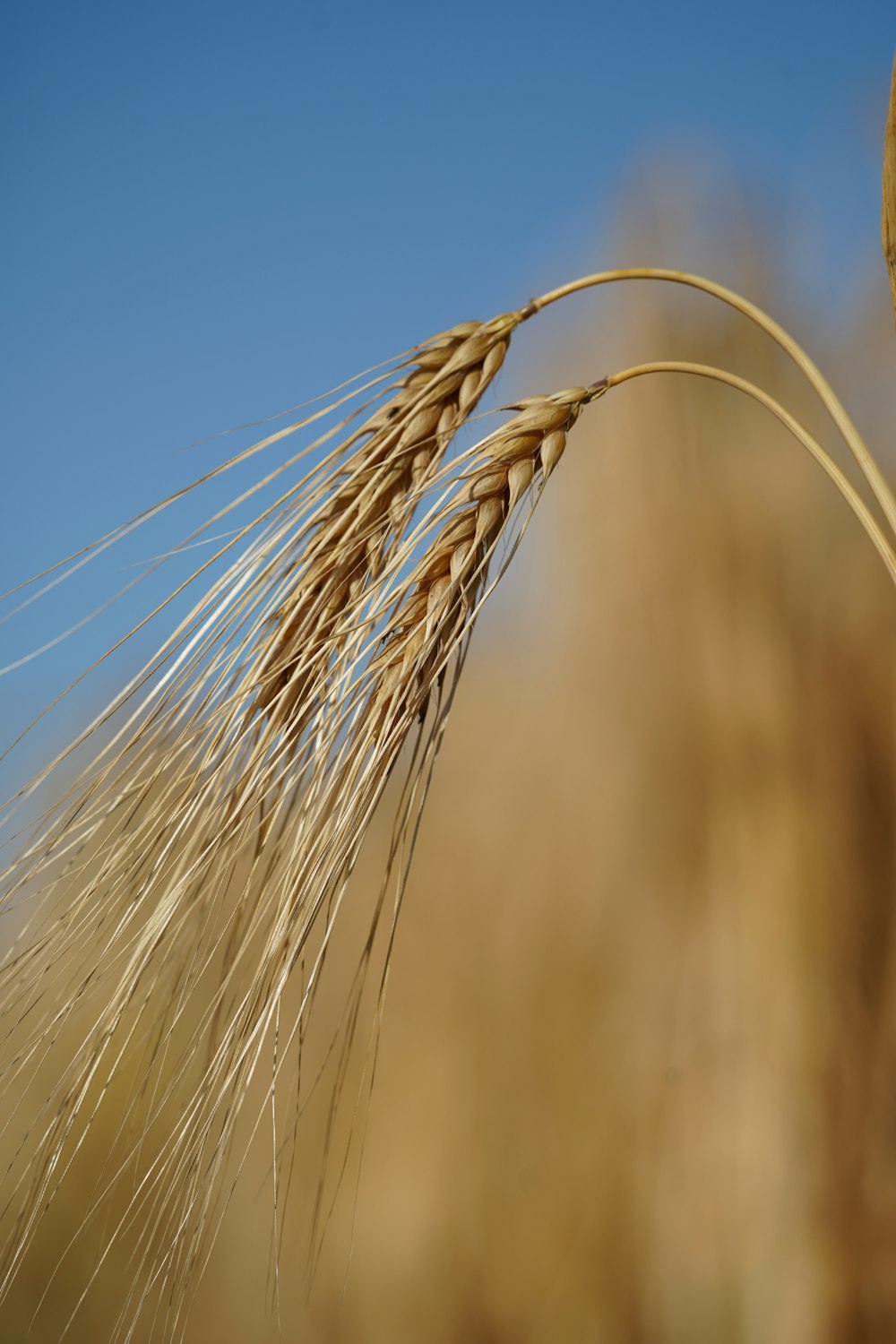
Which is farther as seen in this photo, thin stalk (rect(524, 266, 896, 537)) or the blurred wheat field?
the blurred wheat field

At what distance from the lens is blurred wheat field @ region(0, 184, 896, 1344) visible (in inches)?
47.4

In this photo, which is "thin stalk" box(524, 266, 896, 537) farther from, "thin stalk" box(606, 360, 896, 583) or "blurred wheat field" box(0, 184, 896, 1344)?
"blurred wheat field" box(0, 184, 896, 1344)

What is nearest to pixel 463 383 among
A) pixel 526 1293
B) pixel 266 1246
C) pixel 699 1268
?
pixel 699 1268

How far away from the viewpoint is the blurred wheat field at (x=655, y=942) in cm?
120

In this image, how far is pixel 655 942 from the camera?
1357 mm

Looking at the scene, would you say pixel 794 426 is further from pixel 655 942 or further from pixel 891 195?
pixel 655 942

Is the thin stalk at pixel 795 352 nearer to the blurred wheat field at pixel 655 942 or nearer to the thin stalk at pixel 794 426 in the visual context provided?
the thin stalk at pixel 794 426

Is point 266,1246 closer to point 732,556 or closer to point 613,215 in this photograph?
point 732,556

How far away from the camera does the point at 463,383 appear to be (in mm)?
545

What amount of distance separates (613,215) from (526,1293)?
183cm

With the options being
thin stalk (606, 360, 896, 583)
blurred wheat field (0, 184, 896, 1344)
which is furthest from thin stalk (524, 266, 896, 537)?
blurred wheat field (0, 184, 896, 1344)

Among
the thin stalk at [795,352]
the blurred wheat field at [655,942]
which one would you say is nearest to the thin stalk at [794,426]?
the thin stalk at [795,352]

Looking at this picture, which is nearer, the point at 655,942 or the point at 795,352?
the point at 795,352

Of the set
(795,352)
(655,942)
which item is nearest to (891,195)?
(795,352)
